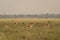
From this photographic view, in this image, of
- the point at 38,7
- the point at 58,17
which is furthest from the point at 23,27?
the point at 58,17

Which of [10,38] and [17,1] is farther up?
[17,1]

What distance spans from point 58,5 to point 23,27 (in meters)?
0.38

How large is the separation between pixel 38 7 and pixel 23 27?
9.0 inches

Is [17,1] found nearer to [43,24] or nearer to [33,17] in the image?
[33,17]

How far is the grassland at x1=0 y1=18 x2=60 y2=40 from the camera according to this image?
3.16 feet

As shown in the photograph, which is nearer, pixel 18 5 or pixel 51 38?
pixel 51 38

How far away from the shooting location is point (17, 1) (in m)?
1.08

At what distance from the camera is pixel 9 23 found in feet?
3.55

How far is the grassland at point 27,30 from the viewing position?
37.9 inches

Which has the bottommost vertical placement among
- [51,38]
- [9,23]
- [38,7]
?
[51,38]

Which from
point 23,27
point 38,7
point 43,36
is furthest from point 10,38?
point 38,7

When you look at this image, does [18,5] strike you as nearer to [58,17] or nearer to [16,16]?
[16,16]

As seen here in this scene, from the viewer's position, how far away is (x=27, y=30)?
3.32 feet

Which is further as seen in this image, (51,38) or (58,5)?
(58,5)
